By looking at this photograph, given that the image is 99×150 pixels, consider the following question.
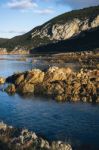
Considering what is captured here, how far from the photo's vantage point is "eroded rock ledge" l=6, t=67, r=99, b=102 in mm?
82375

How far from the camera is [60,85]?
290ft

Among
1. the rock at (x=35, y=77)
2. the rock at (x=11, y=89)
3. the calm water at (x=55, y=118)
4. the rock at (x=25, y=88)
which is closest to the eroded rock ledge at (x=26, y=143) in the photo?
the calm water at (x=55, y=118)

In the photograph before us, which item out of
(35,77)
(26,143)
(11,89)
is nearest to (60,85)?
(35,77)

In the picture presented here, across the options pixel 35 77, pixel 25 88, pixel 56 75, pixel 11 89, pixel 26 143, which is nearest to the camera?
pixel 26 143

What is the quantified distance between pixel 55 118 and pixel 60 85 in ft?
81.5

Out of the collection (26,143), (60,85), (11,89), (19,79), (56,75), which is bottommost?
(26,143)

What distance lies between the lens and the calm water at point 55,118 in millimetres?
52562

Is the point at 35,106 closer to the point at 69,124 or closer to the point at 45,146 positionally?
the point at 69,124

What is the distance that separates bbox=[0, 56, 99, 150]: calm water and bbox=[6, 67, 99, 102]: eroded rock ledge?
471 centimetres

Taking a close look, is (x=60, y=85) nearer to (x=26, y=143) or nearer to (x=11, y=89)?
(x=11, y=89)

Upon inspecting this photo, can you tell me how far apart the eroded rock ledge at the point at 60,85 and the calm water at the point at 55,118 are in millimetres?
4709

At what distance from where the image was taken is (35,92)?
3556 inches

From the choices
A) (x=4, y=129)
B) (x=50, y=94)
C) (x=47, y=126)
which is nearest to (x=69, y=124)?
(x=47, y=126)

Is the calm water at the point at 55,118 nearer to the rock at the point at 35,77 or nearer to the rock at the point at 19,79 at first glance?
the rock at the point at 35,77
